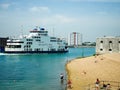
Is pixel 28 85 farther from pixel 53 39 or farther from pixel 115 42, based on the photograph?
pixel 53 39

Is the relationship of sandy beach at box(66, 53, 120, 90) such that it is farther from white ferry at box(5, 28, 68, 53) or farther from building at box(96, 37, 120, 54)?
white ferry at box(5, 28, 68, 53)

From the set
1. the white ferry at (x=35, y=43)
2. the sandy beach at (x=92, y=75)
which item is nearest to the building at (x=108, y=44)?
the sandy beach at (x=92, y=75)

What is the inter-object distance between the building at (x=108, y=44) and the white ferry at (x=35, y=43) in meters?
41.0

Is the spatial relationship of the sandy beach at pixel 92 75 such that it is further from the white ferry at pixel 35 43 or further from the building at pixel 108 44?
the white ferry at pixel 35 43

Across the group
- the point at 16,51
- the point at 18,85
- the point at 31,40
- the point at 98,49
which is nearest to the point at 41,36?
the point at 31,40

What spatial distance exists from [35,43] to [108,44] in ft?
143

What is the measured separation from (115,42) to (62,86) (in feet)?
168

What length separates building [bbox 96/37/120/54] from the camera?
82.9 metres

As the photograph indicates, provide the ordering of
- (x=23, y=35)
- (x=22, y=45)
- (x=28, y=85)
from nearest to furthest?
(x=28, y=85) < (x=22, y=45) < (x=23, y=35)

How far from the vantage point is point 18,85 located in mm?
35719

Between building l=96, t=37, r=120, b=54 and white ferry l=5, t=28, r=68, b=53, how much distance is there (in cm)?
4096

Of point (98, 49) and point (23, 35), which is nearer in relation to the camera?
point (98, 49)

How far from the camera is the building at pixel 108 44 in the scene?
272 feet

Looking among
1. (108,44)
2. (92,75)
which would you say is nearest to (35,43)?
(108,44)
